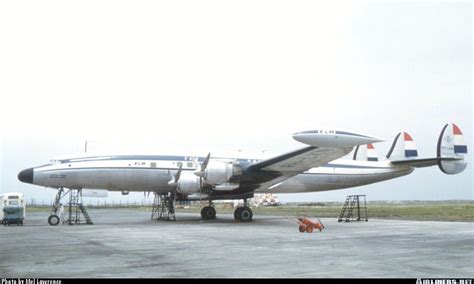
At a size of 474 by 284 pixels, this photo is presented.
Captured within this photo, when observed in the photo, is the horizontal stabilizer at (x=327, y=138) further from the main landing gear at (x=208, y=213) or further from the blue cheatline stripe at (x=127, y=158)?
the main landing gear at (x=208, y=213)

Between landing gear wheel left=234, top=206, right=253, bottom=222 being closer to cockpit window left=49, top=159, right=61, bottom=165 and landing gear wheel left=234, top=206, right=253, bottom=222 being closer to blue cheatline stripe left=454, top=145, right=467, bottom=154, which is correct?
cockpit window left=49, top=159, right=61, bottom=165

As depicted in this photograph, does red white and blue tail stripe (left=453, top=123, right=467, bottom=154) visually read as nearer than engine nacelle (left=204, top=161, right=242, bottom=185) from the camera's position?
No

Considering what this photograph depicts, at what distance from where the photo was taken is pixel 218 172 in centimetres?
2359

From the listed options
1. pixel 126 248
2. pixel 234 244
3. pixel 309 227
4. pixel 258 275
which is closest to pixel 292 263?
pixel 258 275

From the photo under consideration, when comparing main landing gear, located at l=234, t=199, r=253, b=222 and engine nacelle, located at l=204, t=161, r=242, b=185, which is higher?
engine nacelle, located at l=204, t=161, r=242, b=185

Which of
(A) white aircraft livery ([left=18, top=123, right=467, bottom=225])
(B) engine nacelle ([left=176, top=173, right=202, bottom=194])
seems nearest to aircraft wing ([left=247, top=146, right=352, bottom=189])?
(A) white aircraft livery ([left=18, top=123, right=467, bottom=225])

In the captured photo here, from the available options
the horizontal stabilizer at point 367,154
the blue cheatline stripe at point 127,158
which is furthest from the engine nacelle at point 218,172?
the horizontal stabilizer at point 367,154

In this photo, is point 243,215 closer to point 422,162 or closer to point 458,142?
point 422,162

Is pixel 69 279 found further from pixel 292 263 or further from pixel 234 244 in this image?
pixel 234 244

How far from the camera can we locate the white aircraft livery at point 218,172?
78.1ft

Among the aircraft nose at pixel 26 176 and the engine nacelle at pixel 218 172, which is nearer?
the engine nacelle at pixel 218 172

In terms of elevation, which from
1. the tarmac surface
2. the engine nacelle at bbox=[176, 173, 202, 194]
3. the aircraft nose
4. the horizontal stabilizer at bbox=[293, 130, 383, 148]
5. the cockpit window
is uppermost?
the horizontal stabilizer at bbox=[293, 130, 383, 148]

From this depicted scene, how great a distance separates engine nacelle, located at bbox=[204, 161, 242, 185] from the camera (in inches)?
926

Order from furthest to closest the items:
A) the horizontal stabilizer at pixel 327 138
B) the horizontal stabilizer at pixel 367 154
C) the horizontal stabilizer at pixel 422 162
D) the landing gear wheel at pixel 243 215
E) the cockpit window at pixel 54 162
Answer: the horizontal stabilizer at pixel 367 154, the horizontal stabilizer at pixel 422 162, the landing gear wheel at pixel 243 215, the cockpit window at pixel 54 162, the horizontal stabilizer at pixel 327 138
